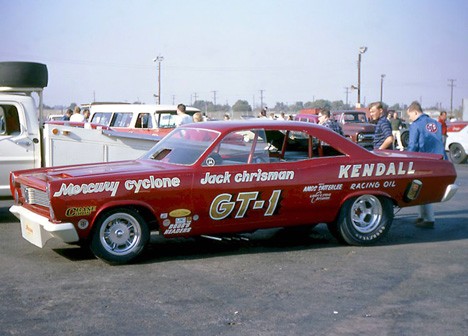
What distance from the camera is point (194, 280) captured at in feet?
20.7

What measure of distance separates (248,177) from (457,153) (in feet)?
53.6

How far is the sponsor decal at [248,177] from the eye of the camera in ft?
23.3

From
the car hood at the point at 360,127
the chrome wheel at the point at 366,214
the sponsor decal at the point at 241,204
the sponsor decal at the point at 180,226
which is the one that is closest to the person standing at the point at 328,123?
the chrome wheel at the point at 366,214

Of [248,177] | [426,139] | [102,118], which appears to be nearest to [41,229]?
[248,177]

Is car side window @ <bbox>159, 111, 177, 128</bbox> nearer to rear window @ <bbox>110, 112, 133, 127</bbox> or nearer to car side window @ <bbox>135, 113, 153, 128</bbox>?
car side window @ <bbox>135, 113, 153, 128</bbox>

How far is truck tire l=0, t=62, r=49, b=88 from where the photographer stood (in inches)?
392

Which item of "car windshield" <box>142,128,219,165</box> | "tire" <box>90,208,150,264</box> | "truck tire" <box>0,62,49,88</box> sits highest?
"truck tire" <box>0,62,49,88</box>

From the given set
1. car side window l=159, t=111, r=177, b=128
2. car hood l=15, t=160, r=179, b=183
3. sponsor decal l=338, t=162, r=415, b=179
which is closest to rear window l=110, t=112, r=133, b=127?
car side window l=159, t=111, r=177, b=128

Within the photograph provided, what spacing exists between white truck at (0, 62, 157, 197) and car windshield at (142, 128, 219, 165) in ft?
6.64

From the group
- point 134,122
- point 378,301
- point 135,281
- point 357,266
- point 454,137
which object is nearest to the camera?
point 378,301

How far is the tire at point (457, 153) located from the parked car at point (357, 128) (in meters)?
3.23

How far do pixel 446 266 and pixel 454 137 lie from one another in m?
16.2

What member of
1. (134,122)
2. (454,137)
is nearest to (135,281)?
(134,122)

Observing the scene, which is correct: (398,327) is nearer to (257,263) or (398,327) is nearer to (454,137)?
(257,263)
